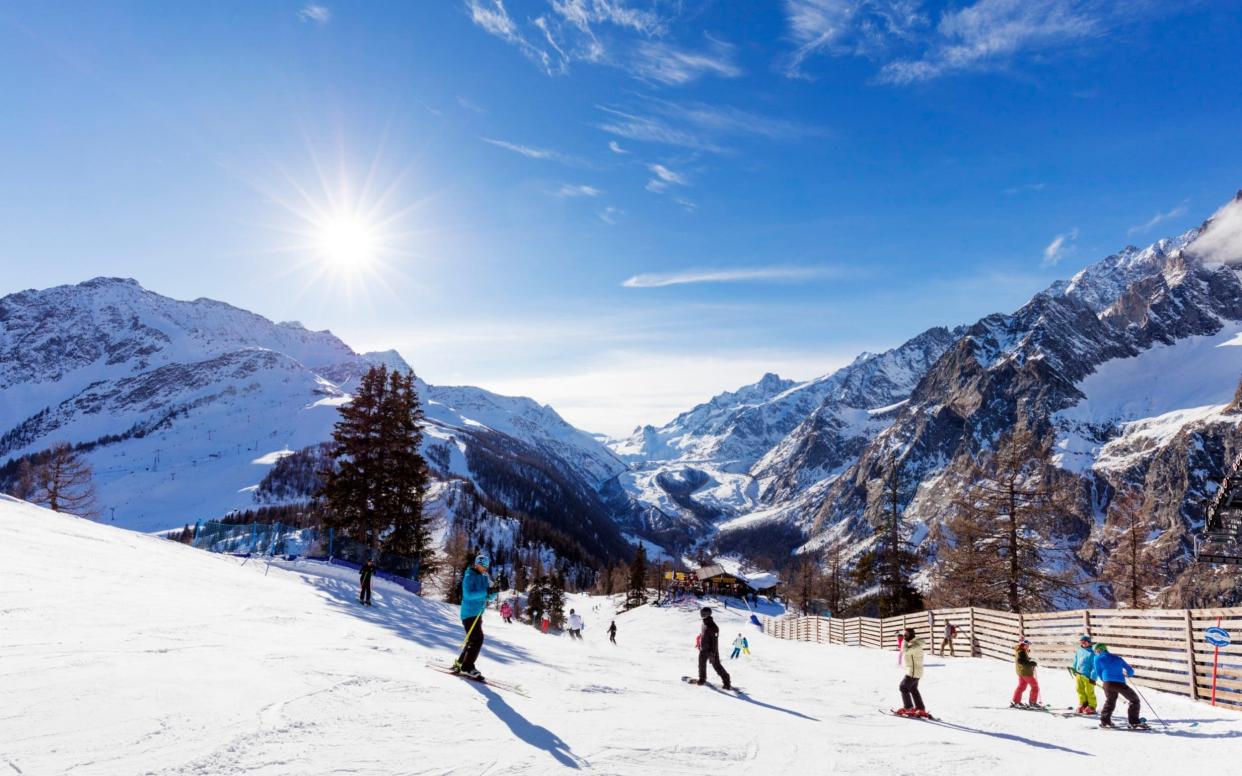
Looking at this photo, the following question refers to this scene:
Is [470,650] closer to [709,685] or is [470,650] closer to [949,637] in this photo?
[709,685]

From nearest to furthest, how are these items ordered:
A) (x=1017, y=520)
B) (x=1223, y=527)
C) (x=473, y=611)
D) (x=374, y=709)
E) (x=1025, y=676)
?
(x=374, y=709)
(x=473, y=611)
(x=1025, y=676)
(x=1017, y=520)
(x=1223, y=527)

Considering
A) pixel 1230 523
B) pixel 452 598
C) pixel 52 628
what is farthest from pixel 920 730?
pixel 452 598

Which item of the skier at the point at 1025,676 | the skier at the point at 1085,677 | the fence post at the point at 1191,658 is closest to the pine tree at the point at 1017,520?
the fence post at the point at 1191,658

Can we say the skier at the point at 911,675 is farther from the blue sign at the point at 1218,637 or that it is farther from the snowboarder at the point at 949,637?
the snowboarder at the point at 949,637

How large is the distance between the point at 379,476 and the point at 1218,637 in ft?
106

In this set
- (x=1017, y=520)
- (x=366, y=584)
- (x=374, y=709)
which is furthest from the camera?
(x=1017, y=520)

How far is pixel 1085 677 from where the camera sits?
1330cm

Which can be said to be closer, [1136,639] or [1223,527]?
[1136,639]

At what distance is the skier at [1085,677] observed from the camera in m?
13.2

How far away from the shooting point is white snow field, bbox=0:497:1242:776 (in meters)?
6.23

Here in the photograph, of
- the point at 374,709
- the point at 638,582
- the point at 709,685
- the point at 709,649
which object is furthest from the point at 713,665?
the point at 638,582

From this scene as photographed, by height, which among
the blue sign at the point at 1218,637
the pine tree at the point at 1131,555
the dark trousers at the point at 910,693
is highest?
the pine tree at the point at 1131,555

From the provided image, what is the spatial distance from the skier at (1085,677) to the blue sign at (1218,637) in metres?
2.66

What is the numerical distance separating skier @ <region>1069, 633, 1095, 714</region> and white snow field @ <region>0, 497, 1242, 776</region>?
823 mm
